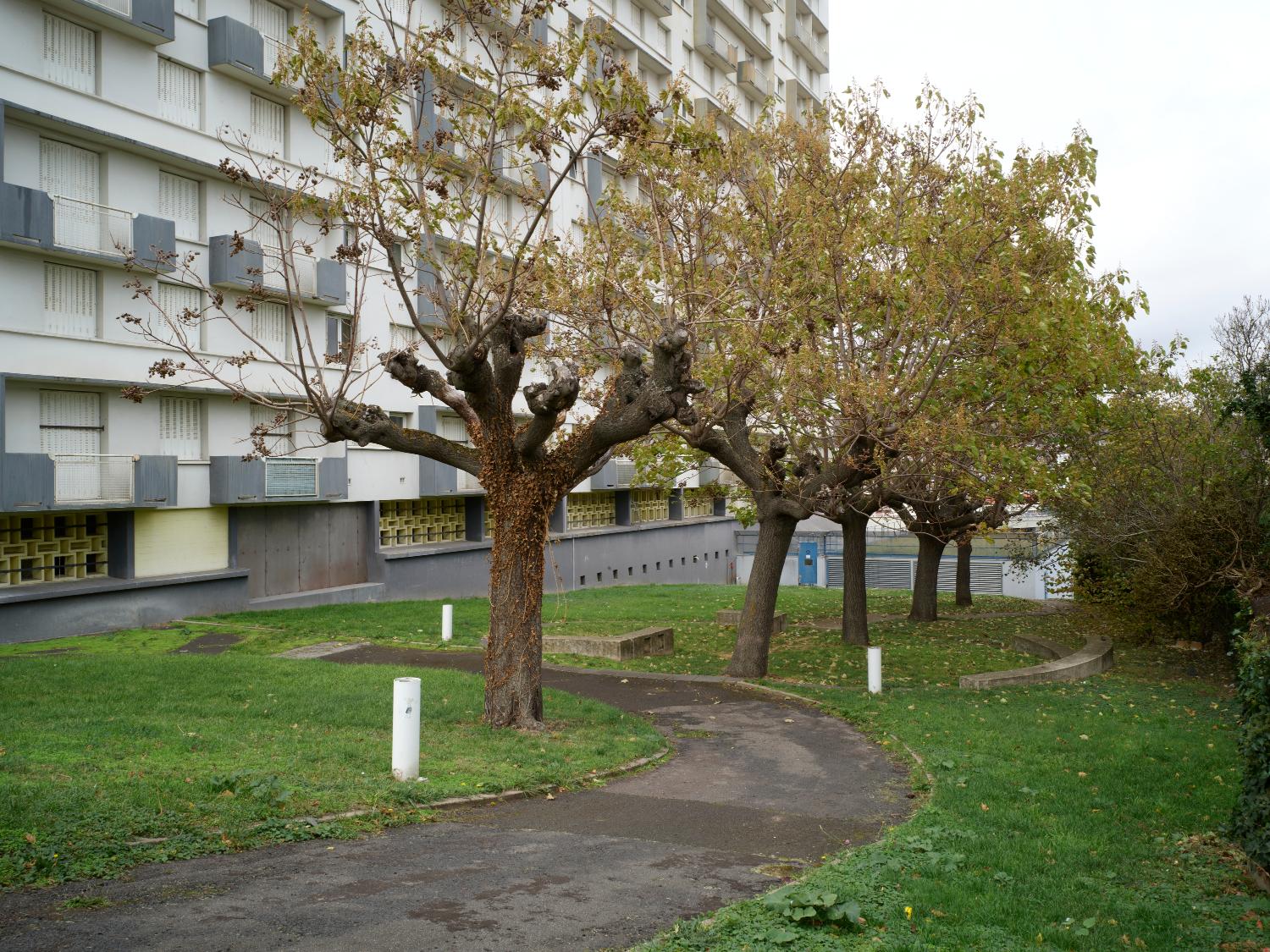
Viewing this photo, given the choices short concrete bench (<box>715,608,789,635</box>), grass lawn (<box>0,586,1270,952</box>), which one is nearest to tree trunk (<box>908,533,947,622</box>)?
short concrete bench (<box>715,608,789,635</box>)

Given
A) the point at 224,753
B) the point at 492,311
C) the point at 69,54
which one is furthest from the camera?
the point at 69,54

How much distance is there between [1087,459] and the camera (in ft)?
64.0

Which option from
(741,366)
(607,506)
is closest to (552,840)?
(741,366)

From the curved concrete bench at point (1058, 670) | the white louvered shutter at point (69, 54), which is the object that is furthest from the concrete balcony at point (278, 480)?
the curved concrete bench at point (1058, 670)

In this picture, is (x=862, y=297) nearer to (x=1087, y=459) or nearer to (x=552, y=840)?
(x=1087, y=459)

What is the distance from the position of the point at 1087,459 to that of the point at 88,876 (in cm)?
1780

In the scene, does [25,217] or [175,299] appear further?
[175,299]

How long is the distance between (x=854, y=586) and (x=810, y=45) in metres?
43.1

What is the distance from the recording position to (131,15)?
21516mm

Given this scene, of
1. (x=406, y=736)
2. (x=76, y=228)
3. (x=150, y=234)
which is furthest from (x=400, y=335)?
(x=406, y=736)

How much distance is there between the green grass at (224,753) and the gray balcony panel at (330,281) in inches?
533

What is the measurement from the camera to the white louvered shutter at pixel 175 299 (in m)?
23.0

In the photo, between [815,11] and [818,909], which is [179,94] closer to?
[818,909]

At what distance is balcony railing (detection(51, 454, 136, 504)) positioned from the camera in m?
20.9
